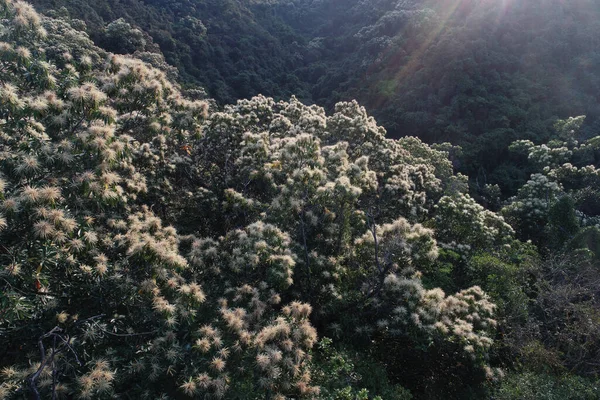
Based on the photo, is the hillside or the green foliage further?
the hillside

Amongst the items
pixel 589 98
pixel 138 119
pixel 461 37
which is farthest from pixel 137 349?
pixel 461 37

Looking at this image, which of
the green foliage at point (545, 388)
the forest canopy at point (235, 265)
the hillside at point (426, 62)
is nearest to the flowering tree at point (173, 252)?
the forest canopy at point (235, 265)

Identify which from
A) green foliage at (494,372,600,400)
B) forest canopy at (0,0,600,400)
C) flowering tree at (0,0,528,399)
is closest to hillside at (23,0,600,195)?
forest canopy at (0,0,600,400)

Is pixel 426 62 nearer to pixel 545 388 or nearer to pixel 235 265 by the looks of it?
pixel 545 388

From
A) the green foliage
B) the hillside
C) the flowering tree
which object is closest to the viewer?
the flowering tree

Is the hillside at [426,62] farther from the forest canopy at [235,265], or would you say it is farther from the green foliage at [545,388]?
the green foliage at [545,388]

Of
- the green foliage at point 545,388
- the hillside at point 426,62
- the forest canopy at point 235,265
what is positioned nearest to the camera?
the forest canopy at point 235,265

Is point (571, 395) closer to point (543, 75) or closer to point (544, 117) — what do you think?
point (544, 117)

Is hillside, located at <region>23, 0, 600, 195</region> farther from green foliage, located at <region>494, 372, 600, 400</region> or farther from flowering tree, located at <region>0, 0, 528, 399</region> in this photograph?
flowering tree, located at <region>0, 0, 528, 399</region>
